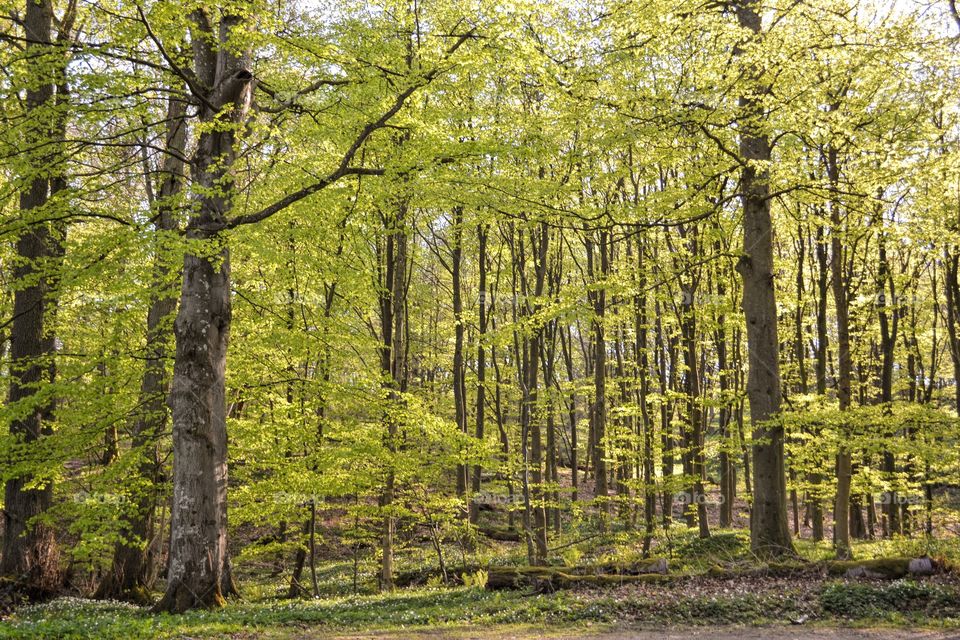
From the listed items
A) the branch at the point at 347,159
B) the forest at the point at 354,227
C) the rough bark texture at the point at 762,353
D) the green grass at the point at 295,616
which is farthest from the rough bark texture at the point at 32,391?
the rough bark texture at the point at 762,353

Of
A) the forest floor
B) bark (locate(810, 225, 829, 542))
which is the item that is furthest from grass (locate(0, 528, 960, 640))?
bark (locate(810, 225, 829, 542))

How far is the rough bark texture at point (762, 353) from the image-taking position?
33.2 feet

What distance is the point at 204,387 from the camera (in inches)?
335

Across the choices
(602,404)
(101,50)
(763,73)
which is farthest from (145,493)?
(763,73)

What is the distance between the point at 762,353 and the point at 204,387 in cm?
879

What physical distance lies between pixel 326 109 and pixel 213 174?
6.29 ft

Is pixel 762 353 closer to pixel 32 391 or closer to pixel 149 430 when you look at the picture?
pixel 149 430

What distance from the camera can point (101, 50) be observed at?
27.2 feet

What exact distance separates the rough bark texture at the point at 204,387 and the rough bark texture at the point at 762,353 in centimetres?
816

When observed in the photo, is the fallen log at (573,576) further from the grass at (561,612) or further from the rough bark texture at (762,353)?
the rough bark texture at (762,353)

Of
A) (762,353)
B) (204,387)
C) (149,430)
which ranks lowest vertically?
(149,430)

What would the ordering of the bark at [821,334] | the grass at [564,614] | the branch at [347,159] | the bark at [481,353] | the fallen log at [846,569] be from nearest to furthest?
the grass at [564,614]
the fallen log at [846,569]
the branch at [347,159]
the bark at [821,334]
the bark at [481,353]

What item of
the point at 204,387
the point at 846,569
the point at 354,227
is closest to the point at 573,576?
the point at 846,569

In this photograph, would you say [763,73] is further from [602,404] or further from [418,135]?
[602,404]
